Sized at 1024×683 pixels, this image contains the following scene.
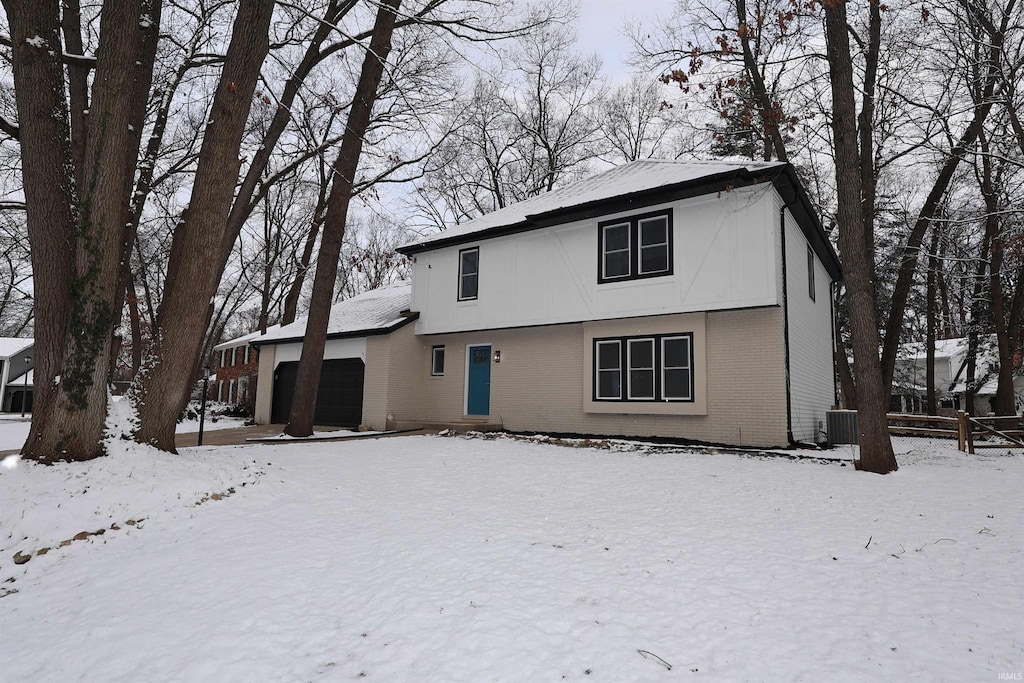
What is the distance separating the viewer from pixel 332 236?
13.0 m

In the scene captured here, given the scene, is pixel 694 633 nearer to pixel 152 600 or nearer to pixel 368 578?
pixel 368 578

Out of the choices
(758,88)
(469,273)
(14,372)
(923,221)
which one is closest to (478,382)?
(469,273)

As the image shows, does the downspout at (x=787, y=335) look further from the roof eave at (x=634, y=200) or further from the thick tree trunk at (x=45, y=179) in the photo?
the thick tree trunk at (x=45, y=179)

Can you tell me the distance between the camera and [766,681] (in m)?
2.93

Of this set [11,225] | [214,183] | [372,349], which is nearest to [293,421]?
[372,349]

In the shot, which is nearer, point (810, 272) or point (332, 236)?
point (332, 236)

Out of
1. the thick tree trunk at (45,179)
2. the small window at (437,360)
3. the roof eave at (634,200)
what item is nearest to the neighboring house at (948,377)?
the roof eave at (634,200)

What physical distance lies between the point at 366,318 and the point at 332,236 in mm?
4595

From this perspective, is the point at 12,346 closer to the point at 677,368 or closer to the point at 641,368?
the point at 641,368

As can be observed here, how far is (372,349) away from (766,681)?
13916 mm

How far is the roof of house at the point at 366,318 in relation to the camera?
15.7m

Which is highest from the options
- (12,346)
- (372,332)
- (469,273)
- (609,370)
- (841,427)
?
(469,273)

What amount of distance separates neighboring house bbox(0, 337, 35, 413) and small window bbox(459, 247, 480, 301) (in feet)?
88.5

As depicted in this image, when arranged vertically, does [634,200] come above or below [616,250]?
above
